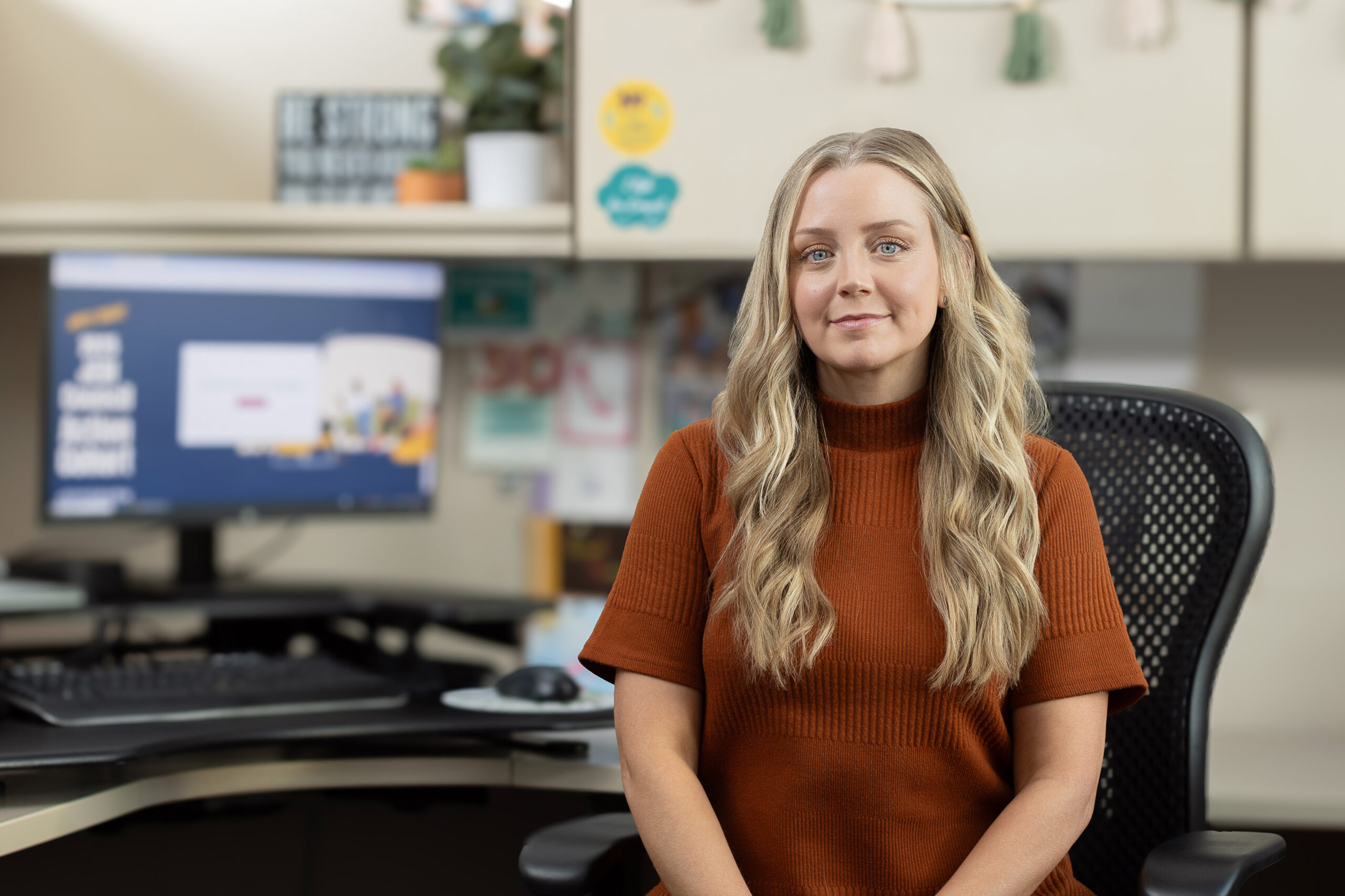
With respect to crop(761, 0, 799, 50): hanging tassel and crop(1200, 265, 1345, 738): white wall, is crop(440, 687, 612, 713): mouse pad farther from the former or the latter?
crop(1200, 265, 1345, 738): white wall

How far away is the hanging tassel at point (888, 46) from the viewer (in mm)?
1357

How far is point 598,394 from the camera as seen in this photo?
1.74 metres

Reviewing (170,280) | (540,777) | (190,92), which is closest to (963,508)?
(540,777)

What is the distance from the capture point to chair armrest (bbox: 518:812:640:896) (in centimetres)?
87

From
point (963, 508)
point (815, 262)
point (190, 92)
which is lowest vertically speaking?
point (963, 508)

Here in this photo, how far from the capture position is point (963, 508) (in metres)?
0.93

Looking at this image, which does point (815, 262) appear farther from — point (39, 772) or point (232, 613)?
point (232, 613)

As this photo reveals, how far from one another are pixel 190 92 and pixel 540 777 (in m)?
1.13

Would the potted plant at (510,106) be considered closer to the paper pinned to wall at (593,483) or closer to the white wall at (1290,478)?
the paper pinned to wall at (593,483)

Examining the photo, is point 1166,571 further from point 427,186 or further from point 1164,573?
point 427,186

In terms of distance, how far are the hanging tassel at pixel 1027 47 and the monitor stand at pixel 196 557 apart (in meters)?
1.16

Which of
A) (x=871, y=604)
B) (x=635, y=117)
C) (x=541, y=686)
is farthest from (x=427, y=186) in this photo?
(x=871, y=604)

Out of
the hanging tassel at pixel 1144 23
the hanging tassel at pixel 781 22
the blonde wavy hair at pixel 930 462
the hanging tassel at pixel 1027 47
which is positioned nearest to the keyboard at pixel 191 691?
the blonde wavy hair at pixel 930 462

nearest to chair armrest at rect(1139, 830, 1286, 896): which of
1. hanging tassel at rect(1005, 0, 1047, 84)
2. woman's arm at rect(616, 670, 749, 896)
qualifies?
woman's arm at rect(616, 670, 749, 896)
